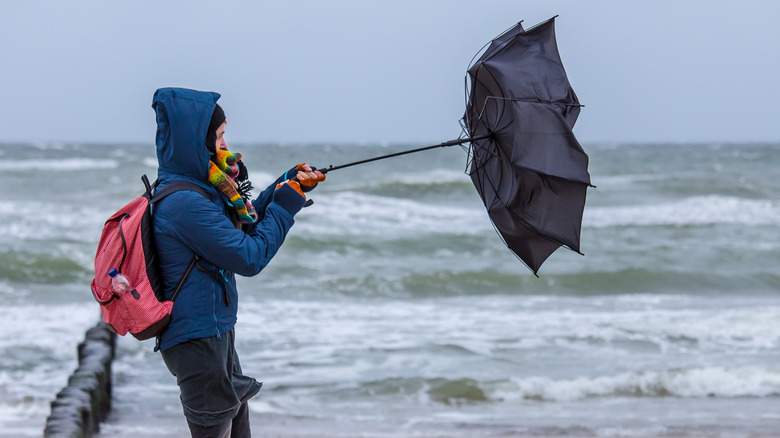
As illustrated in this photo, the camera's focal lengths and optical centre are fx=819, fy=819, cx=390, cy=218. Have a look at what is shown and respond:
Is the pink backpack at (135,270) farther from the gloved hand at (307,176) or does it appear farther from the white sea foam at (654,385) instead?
the white sea foam at (654,385)

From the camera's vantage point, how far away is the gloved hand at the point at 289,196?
2.55 m

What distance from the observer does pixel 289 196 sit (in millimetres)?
2553

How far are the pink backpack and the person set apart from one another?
3 centimetres

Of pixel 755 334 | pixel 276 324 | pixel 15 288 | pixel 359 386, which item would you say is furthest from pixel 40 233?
pixel 755 334

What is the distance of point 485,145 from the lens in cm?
295

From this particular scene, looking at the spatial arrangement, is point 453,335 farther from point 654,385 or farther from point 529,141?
point 529,141

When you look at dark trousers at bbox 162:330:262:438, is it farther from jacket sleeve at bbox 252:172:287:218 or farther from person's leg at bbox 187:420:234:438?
jacket sleeve at bbox 252:172:287:218

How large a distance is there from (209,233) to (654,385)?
465 cm

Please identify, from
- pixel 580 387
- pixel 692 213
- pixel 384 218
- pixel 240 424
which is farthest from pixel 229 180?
pixel 692 213

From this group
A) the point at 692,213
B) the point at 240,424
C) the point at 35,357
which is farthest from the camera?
the point at 692,213

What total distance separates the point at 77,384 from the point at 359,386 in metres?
2.10

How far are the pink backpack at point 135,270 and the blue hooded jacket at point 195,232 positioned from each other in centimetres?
3

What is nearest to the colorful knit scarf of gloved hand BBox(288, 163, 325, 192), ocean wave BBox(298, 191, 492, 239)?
gloved hand BBox(288, 163, 325, 192)

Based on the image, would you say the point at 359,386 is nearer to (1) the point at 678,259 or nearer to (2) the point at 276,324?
(2) the point at 276,324
